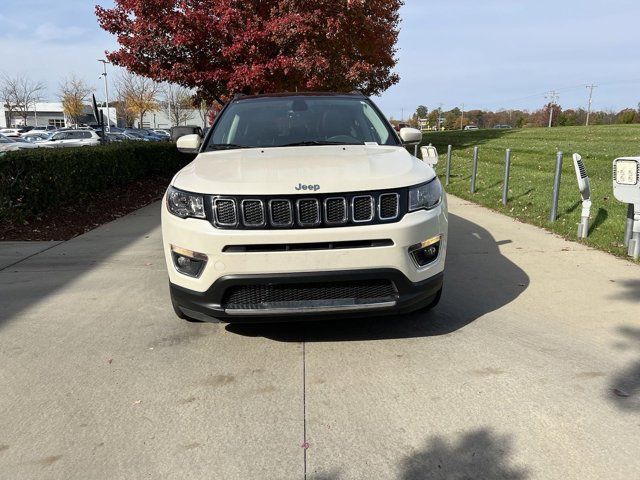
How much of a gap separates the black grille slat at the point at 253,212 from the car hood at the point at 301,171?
65mm

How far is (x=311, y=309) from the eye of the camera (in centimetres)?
320

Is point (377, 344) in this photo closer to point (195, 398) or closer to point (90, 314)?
point (195, 398)

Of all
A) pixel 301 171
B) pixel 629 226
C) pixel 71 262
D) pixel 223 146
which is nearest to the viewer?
pixel 301 171

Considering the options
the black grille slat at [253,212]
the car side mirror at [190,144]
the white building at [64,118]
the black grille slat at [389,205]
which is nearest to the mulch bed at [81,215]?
the car side mirror at [190,144]

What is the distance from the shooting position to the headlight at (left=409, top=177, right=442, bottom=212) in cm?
336

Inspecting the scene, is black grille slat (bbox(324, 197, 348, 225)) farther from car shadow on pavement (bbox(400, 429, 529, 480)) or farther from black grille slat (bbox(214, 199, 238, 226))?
car shadow on pavement (bbox(400, 429, 529, 480))

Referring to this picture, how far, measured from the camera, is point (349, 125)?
15.4 feet

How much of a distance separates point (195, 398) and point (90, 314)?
1.80 meters

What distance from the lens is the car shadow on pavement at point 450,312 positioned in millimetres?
3869

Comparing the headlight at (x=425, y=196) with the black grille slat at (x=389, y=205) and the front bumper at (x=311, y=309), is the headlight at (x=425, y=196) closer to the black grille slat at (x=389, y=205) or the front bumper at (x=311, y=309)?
the black grille slat at (x=389, y=205)

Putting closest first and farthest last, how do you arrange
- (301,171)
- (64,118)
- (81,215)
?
(301,171)
(81,215)
(64,118)

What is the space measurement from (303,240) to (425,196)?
34.7 inches

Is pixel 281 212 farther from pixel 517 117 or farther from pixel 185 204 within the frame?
pixel 517 117

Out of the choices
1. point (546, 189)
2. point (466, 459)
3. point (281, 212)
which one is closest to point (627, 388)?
point (466, 459)
